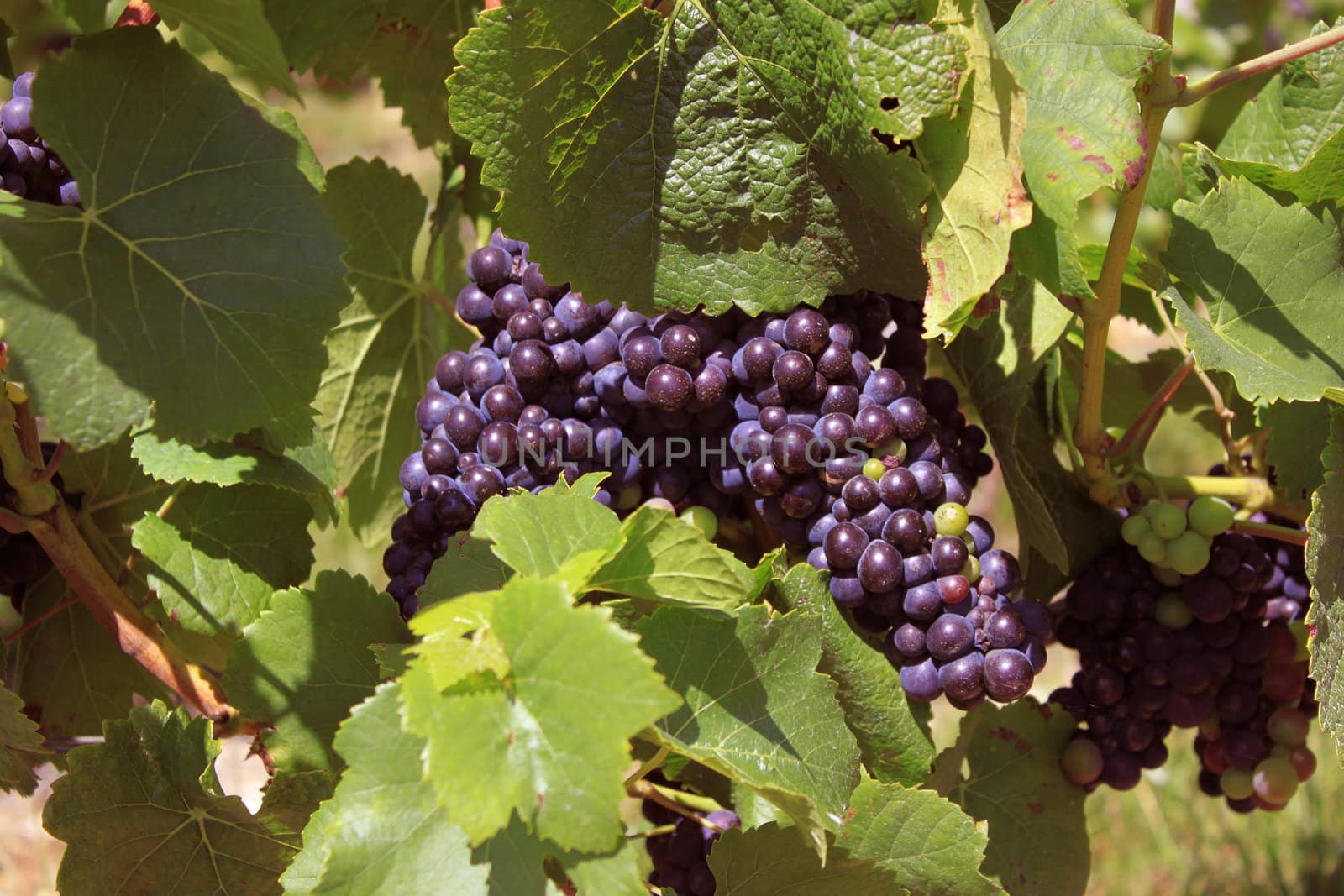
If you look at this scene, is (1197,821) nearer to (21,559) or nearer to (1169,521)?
(1169,521)

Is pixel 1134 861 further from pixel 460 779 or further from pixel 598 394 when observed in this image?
pixel 460 779

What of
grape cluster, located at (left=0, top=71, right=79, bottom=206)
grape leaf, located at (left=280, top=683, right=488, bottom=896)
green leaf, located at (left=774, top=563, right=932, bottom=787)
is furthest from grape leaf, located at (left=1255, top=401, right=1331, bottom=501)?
grape cluster, located at (left=0, top=71, right=79, bottom=206)

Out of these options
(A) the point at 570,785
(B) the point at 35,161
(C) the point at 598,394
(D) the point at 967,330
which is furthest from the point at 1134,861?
(B) the point at 35,161

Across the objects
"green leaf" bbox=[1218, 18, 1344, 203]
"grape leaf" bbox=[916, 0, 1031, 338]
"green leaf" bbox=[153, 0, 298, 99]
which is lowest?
"green leaf" bbox=[1218, 18, 1344, 203]

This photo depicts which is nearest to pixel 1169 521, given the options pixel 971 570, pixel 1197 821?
pixel 971 570

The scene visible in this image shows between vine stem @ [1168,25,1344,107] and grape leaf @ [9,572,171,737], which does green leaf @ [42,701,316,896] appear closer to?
grape leaf @ [9,572,171,737]
